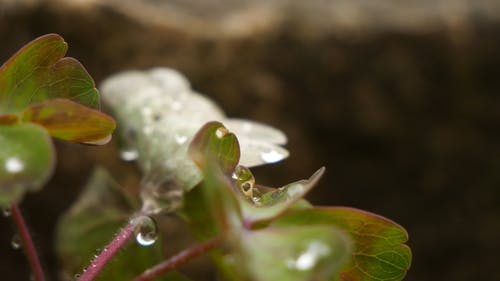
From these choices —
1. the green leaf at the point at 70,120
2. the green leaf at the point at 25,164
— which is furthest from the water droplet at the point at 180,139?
the green leaf at the point at 25,164

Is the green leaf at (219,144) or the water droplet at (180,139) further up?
the green leaf at (219,144)

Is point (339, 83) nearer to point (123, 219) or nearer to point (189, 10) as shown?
point (189, 10)

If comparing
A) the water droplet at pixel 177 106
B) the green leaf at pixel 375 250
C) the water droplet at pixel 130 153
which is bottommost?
the water droplet at pixel 130 153

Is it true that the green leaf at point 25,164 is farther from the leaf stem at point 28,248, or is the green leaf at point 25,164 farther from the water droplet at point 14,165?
the leaf stem at point 28,248

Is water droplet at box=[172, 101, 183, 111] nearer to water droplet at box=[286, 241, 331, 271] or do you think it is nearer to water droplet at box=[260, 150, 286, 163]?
water droplet at box=[260, 150, 286, 163]

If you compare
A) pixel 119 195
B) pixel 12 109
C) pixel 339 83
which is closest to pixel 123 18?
pixel 339 83
